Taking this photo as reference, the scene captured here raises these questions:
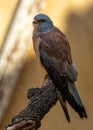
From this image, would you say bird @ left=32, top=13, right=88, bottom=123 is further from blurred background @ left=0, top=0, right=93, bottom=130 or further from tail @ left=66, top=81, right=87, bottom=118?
blurred background @ left=0, top=0, right=93, bottom=130

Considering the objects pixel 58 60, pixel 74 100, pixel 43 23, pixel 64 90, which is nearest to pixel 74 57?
pixel 43 23

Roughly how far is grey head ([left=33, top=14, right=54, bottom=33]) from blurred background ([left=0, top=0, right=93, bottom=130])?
1454mm

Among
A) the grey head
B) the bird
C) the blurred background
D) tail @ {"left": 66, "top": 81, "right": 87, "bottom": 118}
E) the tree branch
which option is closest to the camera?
the tree branch

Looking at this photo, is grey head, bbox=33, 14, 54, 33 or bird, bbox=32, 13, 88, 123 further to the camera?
grey head, bbox=33, 14, 54, 33

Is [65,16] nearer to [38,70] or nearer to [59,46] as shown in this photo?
[38,70]

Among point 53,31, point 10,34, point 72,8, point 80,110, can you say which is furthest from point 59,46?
point 72,8

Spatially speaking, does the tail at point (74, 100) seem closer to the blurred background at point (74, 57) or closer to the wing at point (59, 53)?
the wing at point (59, 53)

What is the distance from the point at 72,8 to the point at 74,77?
2.12 meters

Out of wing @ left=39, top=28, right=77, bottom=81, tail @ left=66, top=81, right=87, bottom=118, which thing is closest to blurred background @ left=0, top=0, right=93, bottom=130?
wing @ left=39, top=28, right=77, bottom=81

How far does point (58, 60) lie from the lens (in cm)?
307

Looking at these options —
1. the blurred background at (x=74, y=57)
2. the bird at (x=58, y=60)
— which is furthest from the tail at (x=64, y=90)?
the blurred background at (x=74, y=57)

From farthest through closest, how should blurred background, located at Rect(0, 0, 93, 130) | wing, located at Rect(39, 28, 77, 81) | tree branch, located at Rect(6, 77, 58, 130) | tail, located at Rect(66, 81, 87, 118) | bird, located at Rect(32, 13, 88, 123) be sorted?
blurred background, located at Rect(0, 0, 93, 130), wing, located at Rect(39, 28, 77, 81), bird, located at Rect(32, 13, 88, 123), tail, located at Rect(66, 81, 87, 118), tree branch, located at Rect(6, 77, 58, 130)

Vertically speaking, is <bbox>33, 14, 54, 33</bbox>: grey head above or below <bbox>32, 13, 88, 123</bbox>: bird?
above

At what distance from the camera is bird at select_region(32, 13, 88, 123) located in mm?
2906
